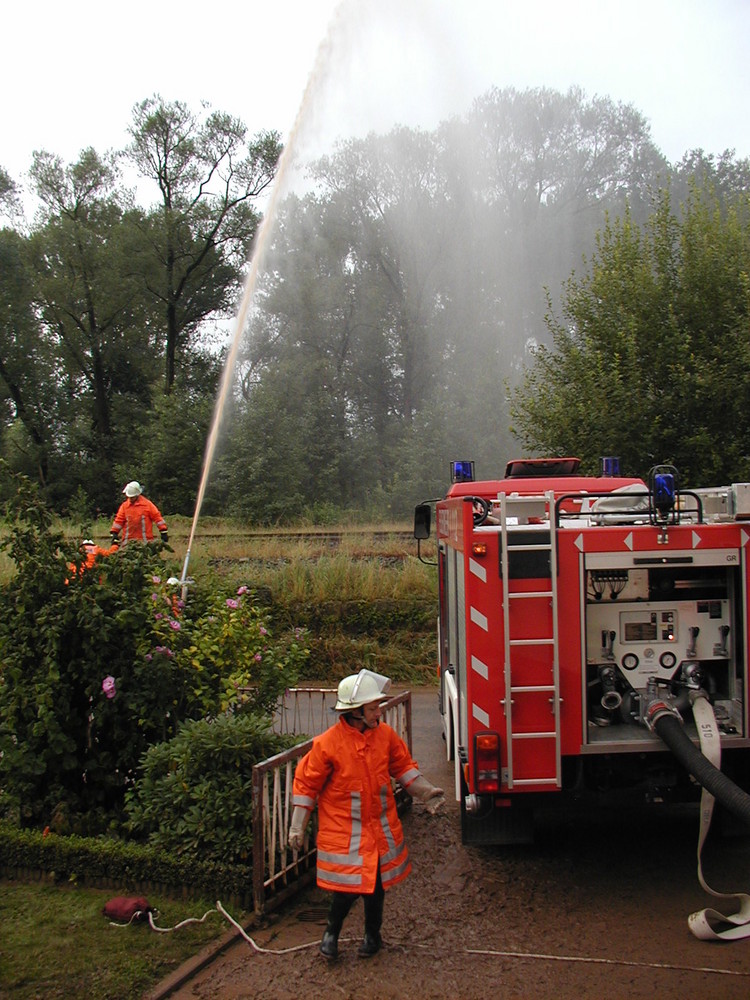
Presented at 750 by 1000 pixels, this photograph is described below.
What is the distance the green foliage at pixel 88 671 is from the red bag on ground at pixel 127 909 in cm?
98

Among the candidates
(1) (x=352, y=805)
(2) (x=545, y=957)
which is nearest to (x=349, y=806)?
(1) (x=352, y=805)

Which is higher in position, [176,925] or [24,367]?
[24,367]

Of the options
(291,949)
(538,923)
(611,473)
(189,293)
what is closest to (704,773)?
(538,923)

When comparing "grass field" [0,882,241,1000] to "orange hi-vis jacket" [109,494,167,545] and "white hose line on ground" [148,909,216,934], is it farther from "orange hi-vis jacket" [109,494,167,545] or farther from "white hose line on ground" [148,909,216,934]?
"orange hi-vis jacket" [109,494,167,545]

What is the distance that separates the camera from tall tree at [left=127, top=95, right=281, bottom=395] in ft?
114

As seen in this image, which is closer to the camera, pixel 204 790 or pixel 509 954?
pixel 509 954

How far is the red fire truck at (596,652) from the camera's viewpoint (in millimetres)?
5461

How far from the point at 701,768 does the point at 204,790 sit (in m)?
2.77

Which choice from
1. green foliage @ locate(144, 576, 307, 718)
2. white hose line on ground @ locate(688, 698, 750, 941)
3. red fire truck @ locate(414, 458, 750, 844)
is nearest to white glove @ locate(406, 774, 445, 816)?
red fire truck @ locate(414, 458, 750, 844)

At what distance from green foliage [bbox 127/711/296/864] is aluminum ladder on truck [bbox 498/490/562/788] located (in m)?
1.48

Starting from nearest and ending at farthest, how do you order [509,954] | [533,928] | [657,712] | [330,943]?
1. [330,943]
2. [509,954]
3. [533,928]
4. [657,712]

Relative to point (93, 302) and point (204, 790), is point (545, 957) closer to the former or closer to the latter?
point (204, 790)

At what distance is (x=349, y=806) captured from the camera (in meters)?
4.66

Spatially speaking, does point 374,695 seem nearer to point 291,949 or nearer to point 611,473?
point 291,949
